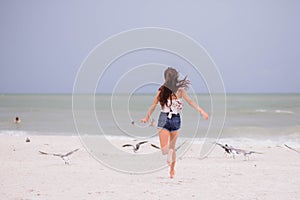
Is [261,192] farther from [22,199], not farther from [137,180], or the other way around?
[22,199]

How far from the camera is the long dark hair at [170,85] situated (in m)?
7.22

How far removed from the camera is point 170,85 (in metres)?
7.27

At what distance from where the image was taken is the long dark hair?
722 cm

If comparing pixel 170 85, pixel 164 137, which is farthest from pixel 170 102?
pixel 164 137

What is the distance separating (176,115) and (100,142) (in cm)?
863

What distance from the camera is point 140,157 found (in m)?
11.0

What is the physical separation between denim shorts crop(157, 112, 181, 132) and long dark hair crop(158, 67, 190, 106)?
24cm

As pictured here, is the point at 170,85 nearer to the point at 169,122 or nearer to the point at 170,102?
the point at 170,102

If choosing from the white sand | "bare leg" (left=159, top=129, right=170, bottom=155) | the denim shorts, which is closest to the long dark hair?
the denim shorts

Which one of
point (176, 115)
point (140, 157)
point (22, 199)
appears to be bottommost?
point (22, 199)

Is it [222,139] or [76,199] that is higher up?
[222,139]

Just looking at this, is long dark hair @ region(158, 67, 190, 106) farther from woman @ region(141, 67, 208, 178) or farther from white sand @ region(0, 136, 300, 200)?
white sand @ region(0, 136, 300, 200)

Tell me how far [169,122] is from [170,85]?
0.68m

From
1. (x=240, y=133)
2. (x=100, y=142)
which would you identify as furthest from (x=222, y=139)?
(x=100, y=142)
